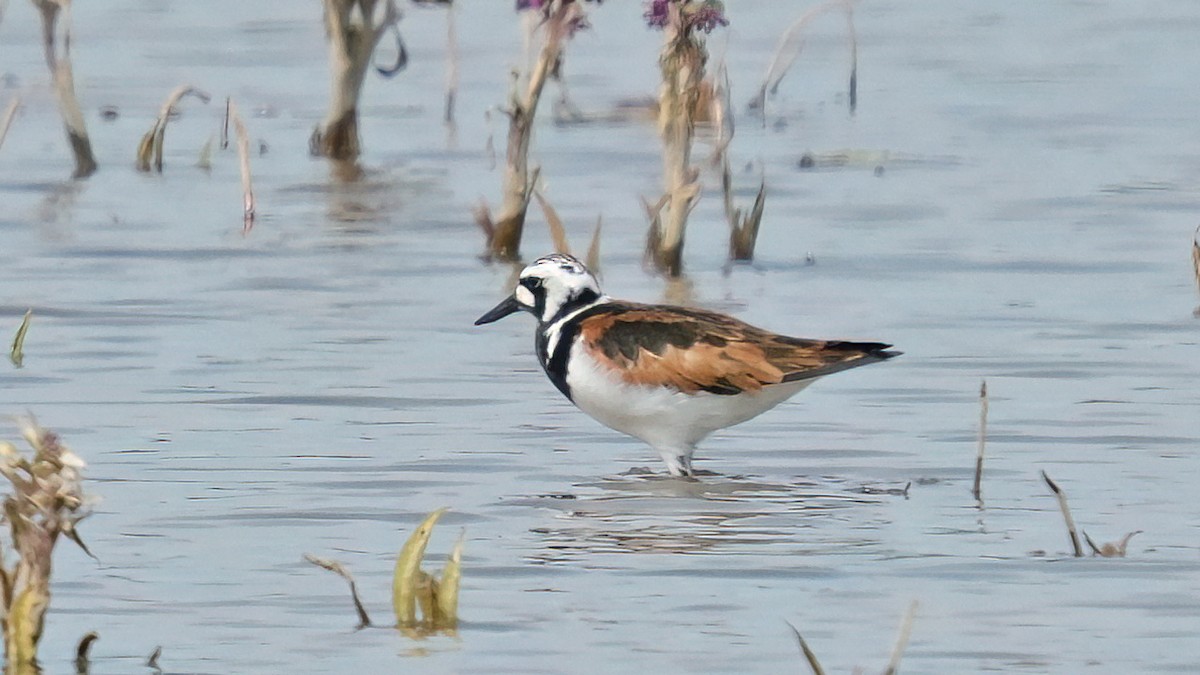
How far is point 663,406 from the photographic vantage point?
881 cm

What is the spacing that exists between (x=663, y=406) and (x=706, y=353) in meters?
0.26

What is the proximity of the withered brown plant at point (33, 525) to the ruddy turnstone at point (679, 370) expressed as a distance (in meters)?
3.08

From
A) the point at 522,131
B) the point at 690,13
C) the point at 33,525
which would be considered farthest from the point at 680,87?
the point at 33,525

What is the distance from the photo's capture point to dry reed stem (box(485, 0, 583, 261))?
1184 centimetres

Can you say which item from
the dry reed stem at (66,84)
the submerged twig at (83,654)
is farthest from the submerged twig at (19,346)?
the submerged twig at (83,654)

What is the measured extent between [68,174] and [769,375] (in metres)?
7.87

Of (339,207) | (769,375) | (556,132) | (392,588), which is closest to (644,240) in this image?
(339,207)

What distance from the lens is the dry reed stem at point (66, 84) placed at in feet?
46.4

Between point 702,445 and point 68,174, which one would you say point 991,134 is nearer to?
point 68,174

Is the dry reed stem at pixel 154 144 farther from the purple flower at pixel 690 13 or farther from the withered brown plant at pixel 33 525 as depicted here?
the withered brown plant at pixel 33 525

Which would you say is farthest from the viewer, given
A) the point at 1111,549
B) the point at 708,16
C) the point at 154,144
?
the point at 154,144

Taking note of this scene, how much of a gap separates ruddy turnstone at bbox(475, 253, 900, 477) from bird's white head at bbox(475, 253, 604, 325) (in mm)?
271

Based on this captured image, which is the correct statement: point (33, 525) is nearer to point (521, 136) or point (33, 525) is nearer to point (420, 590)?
point (420, 590)

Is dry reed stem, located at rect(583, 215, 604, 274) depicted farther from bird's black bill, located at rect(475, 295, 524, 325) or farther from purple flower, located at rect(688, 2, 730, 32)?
bird's black bill, located at rect(475, 295, 524, 325)
